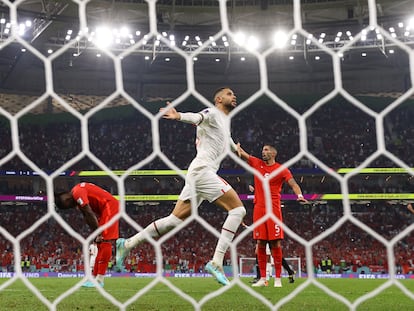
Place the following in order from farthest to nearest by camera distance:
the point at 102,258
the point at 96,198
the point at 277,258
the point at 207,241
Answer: the point at 207,241, the point at 277,258, the point at 96,198, the point at 102,258

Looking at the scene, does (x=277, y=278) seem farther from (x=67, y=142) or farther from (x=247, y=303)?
(x=67, y=142)

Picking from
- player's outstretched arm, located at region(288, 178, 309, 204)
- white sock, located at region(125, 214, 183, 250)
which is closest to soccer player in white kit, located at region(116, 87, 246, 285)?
white sock, located at region(125, 214, 183, 250)

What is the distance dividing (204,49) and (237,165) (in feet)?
16.2

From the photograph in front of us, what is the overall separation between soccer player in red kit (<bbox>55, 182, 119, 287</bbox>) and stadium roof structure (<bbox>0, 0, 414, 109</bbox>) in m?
11.8

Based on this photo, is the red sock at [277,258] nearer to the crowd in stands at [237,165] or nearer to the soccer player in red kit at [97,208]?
the soccer player in red kit at [97,208]

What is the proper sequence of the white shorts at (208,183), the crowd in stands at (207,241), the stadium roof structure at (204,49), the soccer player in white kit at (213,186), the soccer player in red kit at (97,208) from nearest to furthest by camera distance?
the soccer player in white kit at (213,186), the white shorts at (208,183), the soccer player in red kit at (97,208), the crowd in stands at (207,241), the stadium roof structure at (204,49)

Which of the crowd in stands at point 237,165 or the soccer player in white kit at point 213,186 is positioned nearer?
the soccer player in white kit at point 213,186

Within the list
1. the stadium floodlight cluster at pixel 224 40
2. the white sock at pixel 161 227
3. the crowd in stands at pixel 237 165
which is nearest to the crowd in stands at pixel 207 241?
the crowd in stands at pixel 237 165

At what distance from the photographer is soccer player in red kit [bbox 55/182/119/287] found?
4934 mm

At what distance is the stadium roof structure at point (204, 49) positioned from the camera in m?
20.3

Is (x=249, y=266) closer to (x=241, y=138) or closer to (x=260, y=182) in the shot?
(x=241, y=138)

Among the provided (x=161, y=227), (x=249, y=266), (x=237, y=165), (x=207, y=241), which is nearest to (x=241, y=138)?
(x=237, y=165)

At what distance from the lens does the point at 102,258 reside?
17.1 feet

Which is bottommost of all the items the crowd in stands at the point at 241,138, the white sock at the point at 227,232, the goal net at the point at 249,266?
the goal net at the point at 249,266
